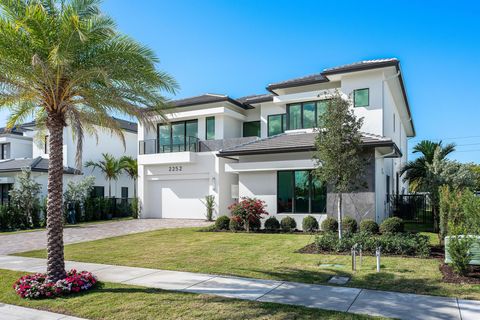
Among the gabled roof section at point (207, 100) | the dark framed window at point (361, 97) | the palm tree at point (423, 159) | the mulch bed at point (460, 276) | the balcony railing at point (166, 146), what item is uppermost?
the gabled roof section at point (207, 100)

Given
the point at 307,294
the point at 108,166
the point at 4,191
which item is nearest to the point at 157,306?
the point at 307,294

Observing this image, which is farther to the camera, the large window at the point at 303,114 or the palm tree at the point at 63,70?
the large window at the point at 303,114

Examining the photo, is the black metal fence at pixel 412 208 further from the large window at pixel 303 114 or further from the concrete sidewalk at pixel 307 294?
the concrete sidewalk at pixel 307 294

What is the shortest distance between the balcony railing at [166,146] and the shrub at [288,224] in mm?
10050

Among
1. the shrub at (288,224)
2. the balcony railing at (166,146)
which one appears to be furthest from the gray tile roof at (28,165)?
the shrub at (288,224)

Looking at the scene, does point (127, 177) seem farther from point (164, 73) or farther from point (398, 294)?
point (398, 294)

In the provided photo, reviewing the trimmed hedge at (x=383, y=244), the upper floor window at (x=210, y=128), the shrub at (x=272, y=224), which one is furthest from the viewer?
the upper floor window at (x=210, y=128)

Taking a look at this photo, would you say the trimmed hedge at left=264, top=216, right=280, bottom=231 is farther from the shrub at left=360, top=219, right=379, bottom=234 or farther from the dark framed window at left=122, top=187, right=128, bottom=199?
the dark framed window at left=122, top=187, right=128, bottom=199

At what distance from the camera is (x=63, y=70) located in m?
8.05

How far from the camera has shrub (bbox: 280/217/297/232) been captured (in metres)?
17.3

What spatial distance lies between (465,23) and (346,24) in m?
4.84

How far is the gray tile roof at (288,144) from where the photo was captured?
16.5 metres

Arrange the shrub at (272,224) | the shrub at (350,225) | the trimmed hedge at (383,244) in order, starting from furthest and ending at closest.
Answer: the shrub at (272,224), the shrub at (350,225), the trimmed hedge at (383,244)

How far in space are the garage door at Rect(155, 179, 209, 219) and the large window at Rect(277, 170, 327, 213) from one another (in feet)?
23.8
